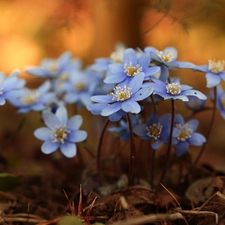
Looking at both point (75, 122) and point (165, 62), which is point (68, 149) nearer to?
point (75, 122)

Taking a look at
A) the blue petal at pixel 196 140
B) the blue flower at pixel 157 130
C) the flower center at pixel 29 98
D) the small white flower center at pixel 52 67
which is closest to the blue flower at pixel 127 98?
the blue flower at pixel 157 130

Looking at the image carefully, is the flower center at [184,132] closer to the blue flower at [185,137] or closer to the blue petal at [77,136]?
the blue flower at [185,137]

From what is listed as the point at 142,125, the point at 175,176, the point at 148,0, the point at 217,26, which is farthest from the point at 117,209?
the point at 148,0

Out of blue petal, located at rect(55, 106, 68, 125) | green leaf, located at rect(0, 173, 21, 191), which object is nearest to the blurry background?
blue petal, located at rect(55, 106, 68, 125)

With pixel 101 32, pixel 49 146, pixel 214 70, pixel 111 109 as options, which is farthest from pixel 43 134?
pixel 101 32

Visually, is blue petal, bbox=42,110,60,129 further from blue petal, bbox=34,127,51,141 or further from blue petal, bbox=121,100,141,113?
blue petal, bbox=121,100,141,113

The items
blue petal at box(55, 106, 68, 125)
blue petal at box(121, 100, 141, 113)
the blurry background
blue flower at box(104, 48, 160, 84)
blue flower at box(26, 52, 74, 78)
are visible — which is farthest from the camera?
the blurry background
